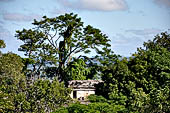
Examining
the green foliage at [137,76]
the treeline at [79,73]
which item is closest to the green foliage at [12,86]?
the treeline at [79,73]

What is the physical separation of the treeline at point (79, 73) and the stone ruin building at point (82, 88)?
74 centimetres

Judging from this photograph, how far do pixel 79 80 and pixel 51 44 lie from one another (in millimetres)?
4595

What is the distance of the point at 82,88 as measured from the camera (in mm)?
25672

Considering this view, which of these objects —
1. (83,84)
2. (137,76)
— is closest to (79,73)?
(83,84)

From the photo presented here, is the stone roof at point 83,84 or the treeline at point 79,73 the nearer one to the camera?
the treeline at point 79,73

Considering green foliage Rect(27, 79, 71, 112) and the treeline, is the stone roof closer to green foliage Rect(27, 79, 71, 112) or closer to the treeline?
the treeline

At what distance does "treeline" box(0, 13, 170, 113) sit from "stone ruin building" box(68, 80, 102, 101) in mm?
738

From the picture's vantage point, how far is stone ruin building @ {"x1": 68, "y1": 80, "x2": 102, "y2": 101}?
992 inches

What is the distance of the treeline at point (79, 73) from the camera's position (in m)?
14.2

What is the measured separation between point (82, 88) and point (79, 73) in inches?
102

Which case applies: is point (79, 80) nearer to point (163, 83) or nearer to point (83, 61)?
point (83, 61)

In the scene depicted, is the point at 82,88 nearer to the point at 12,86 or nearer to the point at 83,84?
the point at 83,84

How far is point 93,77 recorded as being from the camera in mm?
28906

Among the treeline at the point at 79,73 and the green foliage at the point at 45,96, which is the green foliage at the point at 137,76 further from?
the green foliage at the point at 45,96
